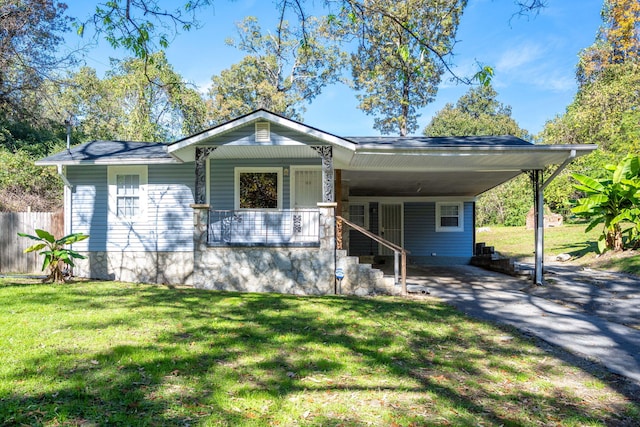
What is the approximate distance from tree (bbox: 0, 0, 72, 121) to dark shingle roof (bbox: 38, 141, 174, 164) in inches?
138

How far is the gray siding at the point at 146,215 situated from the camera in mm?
10016

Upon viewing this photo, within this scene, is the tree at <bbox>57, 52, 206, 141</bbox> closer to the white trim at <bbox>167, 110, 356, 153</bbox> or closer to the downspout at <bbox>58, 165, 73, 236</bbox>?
the downspout at <bbox>58, 165, 73, 236</bbox>

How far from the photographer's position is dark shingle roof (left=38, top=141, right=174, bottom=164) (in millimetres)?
9680

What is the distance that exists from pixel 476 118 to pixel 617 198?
144 ft

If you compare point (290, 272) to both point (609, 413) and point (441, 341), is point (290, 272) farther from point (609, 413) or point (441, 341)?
point (609, 413)

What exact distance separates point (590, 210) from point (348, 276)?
780 cm

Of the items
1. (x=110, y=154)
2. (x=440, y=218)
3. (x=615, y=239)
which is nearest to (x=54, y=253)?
(x=110, y=154)

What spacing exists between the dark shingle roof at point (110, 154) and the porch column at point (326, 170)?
408cm

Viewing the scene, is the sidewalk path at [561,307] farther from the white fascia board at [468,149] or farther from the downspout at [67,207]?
the downspout at [67,207]

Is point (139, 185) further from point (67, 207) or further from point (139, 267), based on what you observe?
point (139, 267)

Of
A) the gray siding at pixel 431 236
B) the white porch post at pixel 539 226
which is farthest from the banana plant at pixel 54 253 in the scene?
the gray siding at pixel 431 236

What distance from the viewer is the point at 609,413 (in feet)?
10.3

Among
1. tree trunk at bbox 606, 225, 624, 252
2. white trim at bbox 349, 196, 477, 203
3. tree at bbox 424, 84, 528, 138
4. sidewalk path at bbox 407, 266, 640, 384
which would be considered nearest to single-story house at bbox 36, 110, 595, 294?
sidewalk path at bbox 407, 266, 640, 384

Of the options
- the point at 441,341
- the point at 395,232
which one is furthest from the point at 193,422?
the point at 395,232
